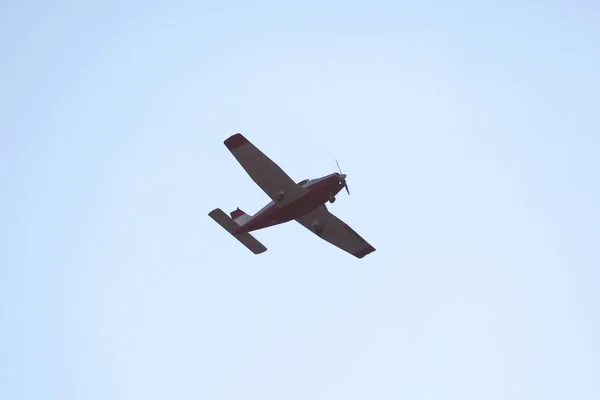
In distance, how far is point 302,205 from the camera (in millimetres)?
34500

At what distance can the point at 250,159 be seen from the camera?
33.1m

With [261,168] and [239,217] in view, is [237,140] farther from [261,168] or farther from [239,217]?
[239,217]

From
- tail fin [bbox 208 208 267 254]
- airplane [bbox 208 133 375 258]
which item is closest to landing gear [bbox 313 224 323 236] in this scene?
airplane [bbox 208 133 375 258]

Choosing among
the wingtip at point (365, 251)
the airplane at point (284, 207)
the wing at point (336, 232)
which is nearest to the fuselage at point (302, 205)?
the airplane at point (284, 207)

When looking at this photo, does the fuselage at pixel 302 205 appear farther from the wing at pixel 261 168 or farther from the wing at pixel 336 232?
the wing at pixel 336 232

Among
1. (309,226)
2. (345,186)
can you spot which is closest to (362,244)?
(309,226)

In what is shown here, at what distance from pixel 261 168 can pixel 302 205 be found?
285 cm

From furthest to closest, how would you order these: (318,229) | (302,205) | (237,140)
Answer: (318,229), (302,205), (237,140)

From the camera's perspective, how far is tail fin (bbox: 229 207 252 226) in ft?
121

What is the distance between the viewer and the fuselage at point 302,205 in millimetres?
33406

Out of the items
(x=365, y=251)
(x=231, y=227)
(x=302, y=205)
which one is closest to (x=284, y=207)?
(x=302, y=205)

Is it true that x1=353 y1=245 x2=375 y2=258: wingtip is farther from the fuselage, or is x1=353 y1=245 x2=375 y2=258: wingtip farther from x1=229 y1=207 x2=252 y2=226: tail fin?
x1=229 y1=207 x2=252 y2=226: tail fin

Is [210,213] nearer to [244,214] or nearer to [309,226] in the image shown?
[244,214]

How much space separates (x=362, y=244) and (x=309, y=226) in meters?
3.16
